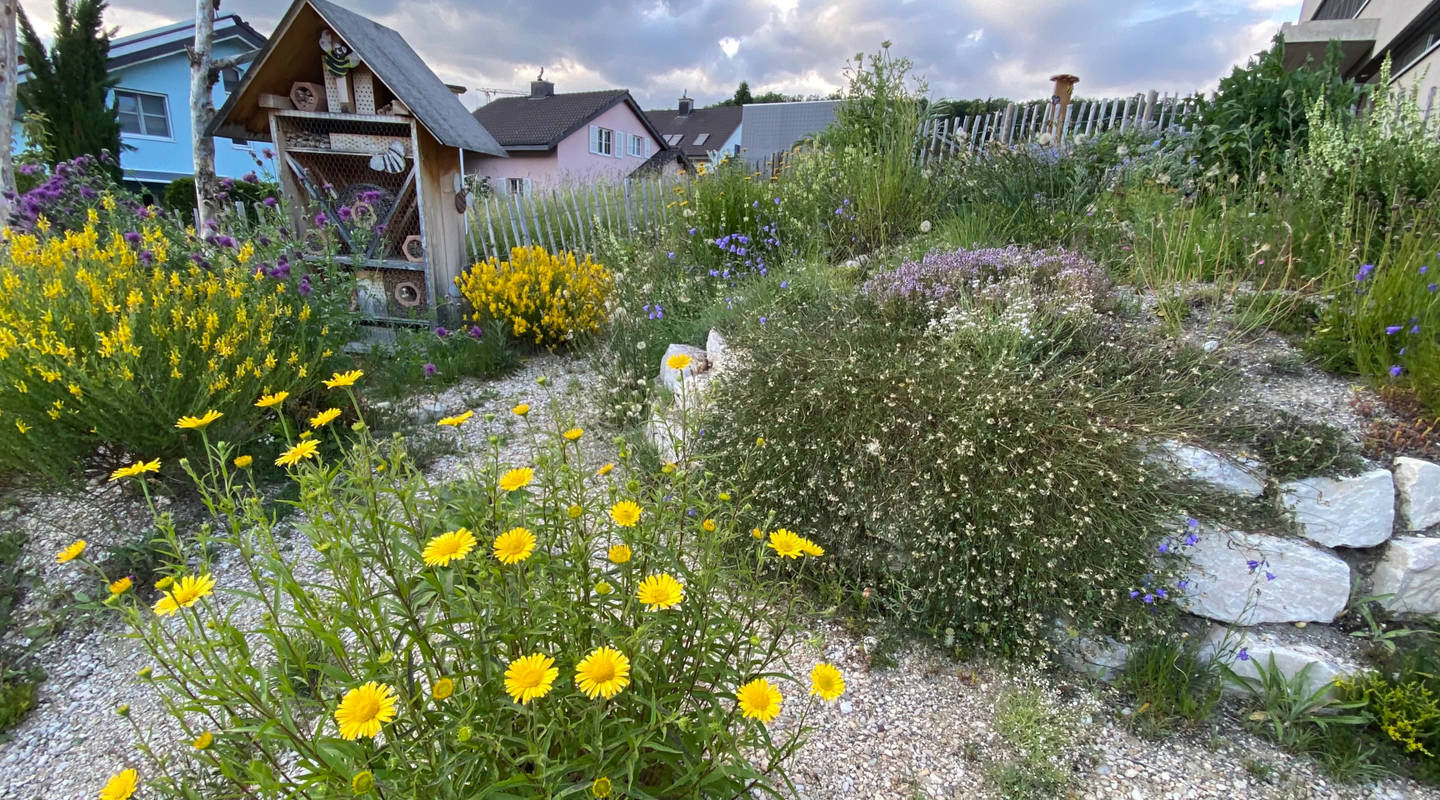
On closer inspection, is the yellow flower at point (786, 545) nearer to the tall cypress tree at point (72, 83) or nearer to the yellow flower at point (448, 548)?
the yellow flower at point (448, 548)

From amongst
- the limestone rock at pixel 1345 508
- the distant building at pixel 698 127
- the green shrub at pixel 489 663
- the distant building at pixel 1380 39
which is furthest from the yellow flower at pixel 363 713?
the distant building at pixel 698 127

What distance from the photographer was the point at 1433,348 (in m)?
2.51

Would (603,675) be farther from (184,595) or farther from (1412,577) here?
(1412,577)

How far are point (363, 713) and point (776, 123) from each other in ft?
101

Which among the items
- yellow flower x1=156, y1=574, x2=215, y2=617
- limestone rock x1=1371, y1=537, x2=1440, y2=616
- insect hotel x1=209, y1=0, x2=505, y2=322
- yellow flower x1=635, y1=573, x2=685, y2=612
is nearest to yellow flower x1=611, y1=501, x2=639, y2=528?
yellow flower x1=635, y1=573, x2=685, y2=612

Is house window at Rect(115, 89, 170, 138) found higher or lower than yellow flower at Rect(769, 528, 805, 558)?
higher

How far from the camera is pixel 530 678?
3.40 ft

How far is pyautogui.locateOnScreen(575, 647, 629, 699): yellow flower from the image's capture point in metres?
1.03

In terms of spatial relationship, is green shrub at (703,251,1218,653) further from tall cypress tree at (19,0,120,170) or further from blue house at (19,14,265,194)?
blue house at (19,14,265,194)

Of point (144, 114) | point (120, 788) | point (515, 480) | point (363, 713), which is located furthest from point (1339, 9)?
point (144, 114)

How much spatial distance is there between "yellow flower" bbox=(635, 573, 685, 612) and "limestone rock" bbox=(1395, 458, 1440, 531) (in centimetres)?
285

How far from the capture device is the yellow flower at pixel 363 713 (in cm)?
95

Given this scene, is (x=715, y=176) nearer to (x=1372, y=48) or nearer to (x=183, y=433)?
(x=183, y=433)

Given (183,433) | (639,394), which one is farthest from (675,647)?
(183,433)
